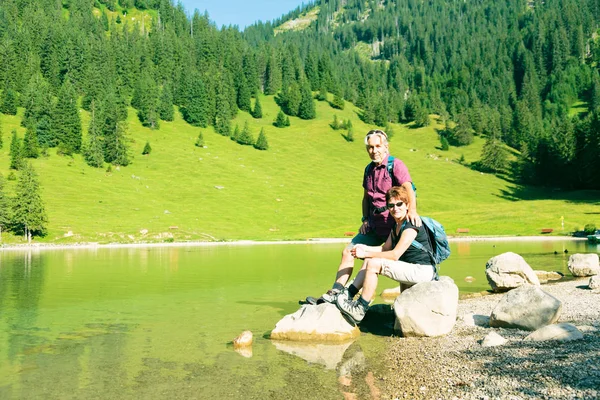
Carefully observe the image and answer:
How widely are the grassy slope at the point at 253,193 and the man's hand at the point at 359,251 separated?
6458 cm

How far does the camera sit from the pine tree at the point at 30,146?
345ft

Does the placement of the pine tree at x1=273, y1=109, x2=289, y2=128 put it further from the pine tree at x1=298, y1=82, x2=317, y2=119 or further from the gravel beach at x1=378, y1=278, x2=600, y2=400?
the gravel beach at x1=378, y1=278, x2=600, y2=400

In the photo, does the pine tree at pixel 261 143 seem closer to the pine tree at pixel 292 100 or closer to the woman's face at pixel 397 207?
the pine tree at pixel 292 100

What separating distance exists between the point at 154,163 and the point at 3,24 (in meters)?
104

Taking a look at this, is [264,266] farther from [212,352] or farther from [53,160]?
[53,160]

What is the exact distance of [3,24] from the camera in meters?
176

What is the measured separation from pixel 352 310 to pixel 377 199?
2.87m

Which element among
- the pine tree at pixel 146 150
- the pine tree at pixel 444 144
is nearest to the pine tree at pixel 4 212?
the pine tree at pixel 146 150

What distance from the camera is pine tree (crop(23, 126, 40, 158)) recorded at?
4137 inches

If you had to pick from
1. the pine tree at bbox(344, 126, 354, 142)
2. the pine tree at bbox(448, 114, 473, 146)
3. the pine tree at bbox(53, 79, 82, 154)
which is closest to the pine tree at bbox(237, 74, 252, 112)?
the pine tree at bbox(344, 126, 354, 142)

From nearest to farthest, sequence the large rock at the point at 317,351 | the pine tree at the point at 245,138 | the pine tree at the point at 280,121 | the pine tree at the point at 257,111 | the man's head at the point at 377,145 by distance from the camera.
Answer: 1. the large rock at the point at 317,351
2. the man's head at the point at 377,145
3. the pine tree at the point at 245,138
4. the pine tree at the point at 280,121
5. the pine tree at the point at 257,111

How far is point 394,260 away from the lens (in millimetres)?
12469

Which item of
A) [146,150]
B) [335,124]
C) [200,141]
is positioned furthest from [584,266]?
[335,124]


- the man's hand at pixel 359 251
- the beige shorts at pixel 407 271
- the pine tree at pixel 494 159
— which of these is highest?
the pine tree at pixel 494 159
